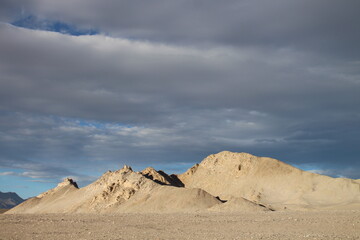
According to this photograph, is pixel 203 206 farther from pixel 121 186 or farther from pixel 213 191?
pixel 213 191

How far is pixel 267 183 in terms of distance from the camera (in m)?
91.5

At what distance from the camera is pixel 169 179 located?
10069 centimetres

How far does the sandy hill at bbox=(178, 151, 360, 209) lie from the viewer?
258ft

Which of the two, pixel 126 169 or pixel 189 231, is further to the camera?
pixel 126 169

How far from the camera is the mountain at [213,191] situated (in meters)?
66.5

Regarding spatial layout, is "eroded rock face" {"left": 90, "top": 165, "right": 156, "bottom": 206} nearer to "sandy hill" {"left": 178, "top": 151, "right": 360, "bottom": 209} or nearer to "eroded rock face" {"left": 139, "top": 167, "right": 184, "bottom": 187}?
"eroded rock face" {"left": 139, "top": 167, "right": 184, "bottom": 187}

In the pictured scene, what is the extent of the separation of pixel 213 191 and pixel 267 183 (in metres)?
13.2

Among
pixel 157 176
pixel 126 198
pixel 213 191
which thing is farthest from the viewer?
pixel 213 191

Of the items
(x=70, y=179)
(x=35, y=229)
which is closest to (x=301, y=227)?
(x=35, y=229)

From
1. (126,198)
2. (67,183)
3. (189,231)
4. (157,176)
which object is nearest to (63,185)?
(67,183)

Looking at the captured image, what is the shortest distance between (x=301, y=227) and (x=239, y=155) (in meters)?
73.3

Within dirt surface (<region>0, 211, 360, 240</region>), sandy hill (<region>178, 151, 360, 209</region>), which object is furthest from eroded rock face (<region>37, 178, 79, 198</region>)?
dirt surface (<region>0, 211, 360, 240</region>)

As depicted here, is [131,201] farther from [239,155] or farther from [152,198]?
[239,155]

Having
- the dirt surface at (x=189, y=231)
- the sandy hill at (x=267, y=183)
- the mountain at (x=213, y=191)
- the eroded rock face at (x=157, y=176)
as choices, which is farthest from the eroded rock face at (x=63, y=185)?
the dirt surface at (x=189, y=231)
